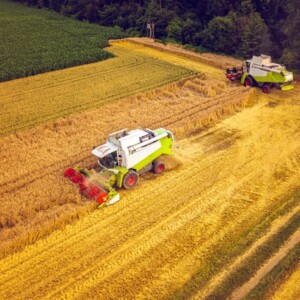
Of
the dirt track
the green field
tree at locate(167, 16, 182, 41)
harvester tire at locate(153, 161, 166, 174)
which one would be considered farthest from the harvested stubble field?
tree at locate(167, 16, 182, 41)

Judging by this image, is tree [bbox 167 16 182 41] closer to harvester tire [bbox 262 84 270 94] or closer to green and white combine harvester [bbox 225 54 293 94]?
green and white combine harvester [bbox 225 54 293 94]

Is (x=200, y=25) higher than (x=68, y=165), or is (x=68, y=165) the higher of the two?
(x=200, y=25)

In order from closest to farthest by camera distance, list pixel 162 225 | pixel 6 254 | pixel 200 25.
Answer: pixel 6 254, pixel 162 225, pixel 200 25

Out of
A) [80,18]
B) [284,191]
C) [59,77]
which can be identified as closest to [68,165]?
[284,191]

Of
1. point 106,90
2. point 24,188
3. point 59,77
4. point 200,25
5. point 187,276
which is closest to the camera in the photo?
point 187,276

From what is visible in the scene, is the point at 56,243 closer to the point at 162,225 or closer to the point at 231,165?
the point at 162,225

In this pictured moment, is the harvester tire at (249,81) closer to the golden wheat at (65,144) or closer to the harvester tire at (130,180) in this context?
the golden wheat at (65,144)
